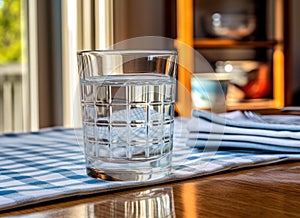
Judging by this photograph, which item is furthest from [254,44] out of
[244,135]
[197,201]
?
[197,201]

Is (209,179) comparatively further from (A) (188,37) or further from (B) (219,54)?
(B) (219,54)

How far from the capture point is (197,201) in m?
0.56

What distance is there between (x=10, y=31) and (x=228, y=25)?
371cm

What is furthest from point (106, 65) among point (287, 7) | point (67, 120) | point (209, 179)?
point (287, 7)

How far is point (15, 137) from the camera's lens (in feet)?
3.81

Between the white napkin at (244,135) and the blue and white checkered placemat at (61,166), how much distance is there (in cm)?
2

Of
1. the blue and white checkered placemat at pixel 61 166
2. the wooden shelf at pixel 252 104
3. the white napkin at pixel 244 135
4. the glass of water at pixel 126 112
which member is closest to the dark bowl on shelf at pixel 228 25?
the wooden shelf at pixel 252 104

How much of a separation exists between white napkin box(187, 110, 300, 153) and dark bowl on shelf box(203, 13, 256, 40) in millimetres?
2388

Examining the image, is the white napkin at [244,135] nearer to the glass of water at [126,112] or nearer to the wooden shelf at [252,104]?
the glass of water at [126,112]

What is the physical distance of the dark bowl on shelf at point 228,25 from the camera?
129 inches

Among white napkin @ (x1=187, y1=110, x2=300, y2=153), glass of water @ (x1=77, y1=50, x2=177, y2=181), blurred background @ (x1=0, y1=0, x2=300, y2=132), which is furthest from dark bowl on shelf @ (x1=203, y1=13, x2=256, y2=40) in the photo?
glass of water @ (x1=77, y1=50, x2=177, y2=181)

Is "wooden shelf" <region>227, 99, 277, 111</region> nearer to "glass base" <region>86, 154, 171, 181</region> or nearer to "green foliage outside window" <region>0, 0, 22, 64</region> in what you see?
"glass base" <region>86, 154, 171, 181</region>

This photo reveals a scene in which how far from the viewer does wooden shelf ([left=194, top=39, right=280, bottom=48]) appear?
310cm

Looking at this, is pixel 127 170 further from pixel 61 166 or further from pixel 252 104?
pixel 252 104
